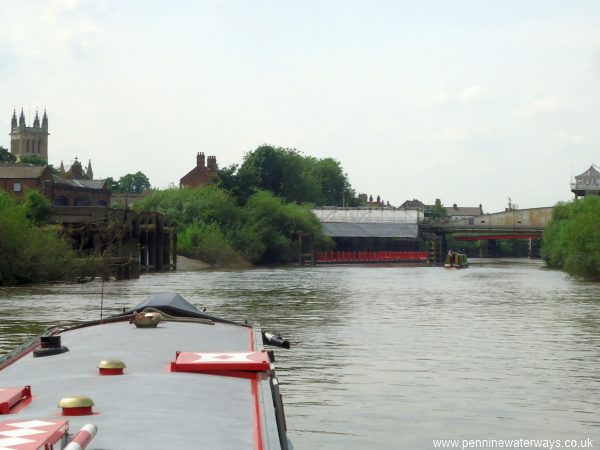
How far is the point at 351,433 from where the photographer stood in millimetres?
11539

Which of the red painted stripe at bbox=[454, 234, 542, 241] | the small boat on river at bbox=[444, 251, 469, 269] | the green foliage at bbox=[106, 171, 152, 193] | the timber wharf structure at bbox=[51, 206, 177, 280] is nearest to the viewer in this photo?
the timber wharf structure at bbox=[51, 206, 177, 280]

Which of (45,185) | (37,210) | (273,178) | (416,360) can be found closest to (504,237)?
(273,178)

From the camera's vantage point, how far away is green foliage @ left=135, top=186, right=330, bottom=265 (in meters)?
79.4

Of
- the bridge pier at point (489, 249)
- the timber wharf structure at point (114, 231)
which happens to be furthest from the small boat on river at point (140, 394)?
the bridge pier at point (489, 249)

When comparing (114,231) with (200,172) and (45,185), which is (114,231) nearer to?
(45,185)

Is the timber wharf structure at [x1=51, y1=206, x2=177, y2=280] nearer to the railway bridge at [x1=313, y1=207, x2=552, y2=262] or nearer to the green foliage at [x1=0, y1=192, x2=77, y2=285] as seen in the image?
the green foliage at [x1=0, y1=192, x2=77, y2=285]

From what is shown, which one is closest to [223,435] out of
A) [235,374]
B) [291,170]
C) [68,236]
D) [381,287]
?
[235,374]

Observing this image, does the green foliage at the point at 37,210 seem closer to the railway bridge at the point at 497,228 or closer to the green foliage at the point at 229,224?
the green foliage at the point at 229,224

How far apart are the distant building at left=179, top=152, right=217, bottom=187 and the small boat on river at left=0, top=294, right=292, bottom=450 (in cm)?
10924

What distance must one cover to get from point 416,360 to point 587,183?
127 meters

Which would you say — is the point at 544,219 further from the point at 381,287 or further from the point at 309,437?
the point at 309,437

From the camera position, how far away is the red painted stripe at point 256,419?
6.04 m

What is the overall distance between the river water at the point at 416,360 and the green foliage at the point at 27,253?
19.2 ft

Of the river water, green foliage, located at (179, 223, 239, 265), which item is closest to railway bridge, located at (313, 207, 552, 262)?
green foliage, located at (179, 223, 239, 265)
